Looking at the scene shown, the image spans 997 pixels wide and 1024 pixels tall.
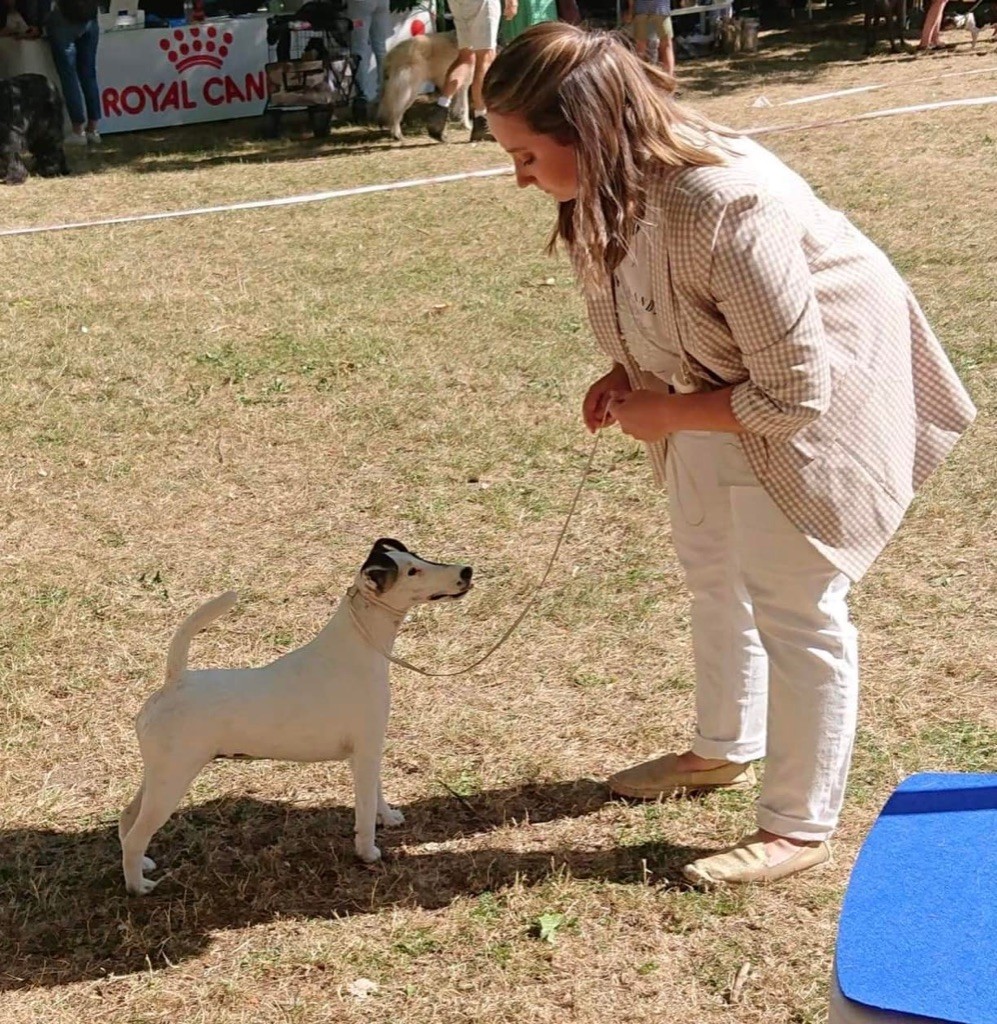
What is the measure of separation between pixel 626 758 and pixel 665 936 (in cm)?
70

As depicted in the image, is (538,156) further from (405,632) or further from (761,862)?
(405,632)

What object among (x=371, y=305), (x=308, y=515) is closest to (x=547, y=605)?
(x=308, y=515)

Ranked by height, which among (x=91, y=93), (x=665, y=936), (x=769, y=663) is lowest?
(x=665, y=936)

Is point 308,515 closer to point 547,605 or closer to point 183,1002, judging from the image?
point 547,605

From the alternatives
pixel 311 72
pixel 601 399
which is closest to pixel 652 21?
pixel 311 72

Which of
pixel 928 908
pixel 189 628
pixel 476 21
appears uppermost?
pixel 476 21

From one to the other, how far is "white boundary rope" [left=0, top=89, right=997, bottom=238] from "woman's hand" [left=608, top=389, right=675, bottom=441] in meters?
6.90

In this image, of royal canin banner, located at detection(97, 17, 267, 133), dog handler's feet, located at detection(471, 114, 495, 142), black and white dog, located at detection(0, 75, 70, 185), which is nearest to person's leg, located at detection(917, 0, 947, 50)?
dog handler's feet, located at detection(471, 114, 495, 142)

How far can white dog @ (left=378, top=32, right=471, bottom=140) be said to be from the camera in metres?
11.9

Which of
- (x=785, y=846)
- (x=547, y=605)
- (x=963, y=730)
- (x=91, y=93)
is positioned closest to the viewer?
(x=785, y=846)

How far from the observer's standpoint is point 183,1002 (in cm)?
276

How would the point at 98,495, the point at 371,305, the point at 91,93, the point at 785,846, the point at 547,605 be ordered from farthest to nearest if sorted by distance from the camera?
the point at 91,93 → the point at 371,305 → the point at 98,495 → the point at 547,605 → the point at 785,846

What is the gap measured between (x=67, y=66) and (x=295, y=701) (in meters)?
11.1

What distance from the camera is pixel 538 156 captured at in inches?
94.3
